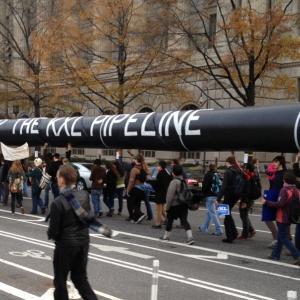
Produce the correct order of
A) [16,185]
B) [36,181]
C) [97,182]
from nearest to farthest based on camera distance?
[97,182] → [16,185] → [36,181]

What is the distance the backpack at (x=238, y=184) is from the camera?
11641 mm

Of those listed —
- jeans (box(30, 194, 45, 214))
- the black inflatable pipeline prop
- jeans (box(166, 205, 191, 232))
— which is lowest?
jeans (box(30, 194, 45, 214))

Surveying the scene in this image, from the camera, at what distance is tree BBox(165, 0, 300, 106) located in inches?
794

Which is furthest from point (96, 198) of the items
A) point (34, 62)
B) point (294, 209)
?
point (34, 62)

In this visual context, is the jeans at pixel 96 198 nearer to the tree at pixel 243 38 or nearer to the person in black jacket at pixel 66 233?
the tree at pixel 243 38

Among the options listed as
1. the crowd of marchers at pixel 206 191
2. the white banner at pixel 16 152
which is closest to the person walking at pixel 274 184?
the crowd of marchers at pixel 206 191

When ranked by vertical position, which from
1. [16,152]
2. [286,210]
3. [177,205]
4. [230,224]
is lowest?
[230,224]

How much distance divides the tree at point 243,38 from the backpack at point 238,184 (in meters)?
9.46

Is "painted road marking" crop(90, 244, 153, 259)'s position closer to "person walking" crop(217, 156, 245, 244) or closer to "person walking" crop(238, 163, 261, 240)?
"person walking" crop(217, 156, 245, 244)

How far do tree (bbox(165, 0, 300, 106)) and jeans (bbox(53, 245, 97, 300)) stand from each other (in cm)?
1542

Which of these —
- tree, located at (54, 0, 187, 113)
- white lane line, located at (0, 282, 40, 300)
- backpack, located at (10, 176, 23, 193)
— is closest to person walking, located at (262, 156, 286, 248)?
white lane line, located at (0, 282, 40, 300)

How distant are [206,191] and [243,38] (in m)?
9.25

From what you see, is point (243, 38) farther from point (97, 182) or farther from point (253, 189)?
point (253, 189)

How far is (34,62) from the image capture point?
32094mm
